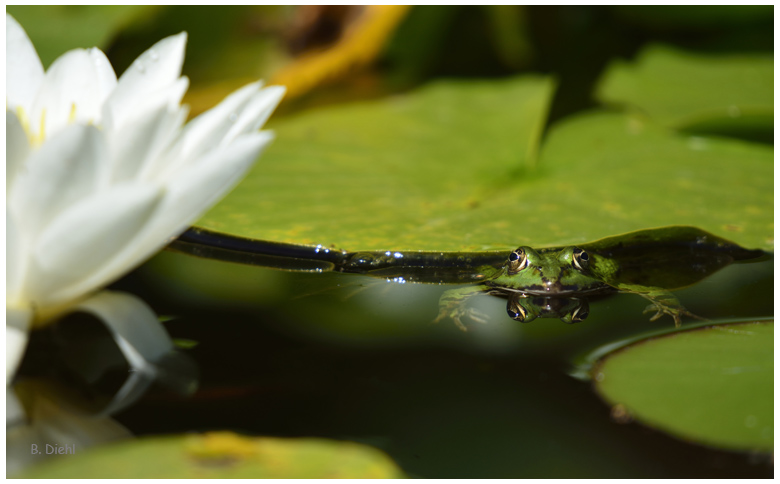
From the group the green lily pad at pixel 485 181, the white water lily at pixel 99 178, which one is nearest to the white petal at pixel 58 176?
the white water lily at pixel 99 178

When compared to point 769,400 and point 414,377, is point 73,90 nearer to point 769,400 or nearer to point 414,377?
point 414,377

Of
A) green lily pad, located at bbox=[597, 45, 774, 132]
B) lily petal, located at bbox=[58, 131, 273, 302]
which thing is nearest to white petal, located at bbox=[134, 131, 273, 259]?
lily petal, located at bbox=[58, 131, 273, 302]

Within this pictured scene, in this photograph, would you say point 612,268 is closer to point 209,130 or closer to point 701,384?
point 701,384

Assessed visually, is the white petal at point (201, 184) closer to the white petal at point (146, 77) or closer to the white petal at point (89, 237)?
the white petal at point (89, 237)

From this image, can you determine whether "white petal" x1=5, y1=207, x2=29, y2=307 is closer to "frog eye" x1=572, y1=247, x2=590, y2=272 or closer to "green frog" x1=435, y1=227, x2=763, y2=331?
"green frog" x1=435, y1=227, x2=763, y2=331

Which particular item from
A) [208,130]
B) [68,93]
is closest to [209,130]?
[208,130]

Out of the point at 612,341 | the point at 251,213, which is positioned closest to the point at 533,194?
the point at 612,341
